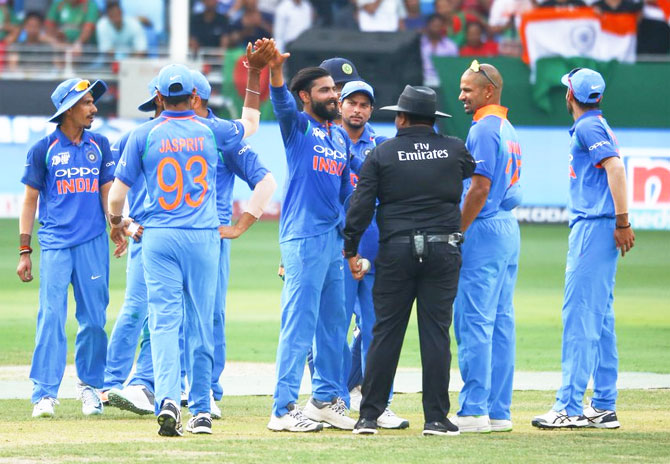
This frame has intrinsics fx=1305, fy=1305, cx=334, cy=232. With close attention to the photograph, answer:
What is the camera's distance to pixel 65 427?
27.1ft

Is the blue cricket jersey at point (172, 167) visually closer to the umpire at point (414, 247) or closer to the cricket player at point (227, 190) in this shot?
the cricket player at point (227, 190)

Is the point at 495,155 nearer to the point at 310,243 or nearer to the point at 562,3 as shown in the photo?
the point at 310,243

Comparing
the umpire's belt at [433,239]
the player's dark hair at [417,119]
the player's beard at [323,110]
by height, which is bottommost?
the umpire's belt at [433,239]

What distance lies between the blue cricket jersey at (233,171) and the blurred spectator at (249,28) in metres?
19.8

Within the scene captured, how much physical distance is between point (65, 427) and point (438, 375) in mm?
2394

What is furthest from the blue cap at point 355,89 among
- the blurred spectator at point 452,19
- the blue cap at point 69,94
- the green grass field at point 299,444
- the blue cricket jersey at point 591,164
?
the blurred spectator at point 452,19

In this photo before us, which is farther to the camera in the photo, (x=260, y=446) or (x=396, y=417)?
(x=396, y=417)

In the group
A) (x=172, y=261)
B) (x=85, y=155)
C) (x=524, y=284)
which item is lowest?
(x=524, y=284)

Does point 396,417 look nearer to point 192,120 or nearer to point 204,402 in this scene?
point 204,402

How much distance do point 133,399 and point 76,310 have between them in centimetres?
80

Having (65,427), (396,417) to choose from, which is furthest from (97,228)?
(396,417)

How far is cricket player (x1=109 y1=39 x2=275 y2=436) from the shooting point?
7750mm

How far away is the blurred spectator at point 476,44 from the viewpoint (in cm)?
2739

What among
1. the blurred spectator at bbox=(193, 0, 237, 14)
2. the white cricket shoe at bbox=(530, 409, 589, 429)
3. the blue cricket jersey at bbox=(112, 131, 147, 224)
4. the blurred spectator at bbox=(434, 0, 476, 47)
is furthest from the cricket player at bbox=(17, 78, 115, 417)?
the blurred spectator at bbox=(193, 0, 237, 14)
